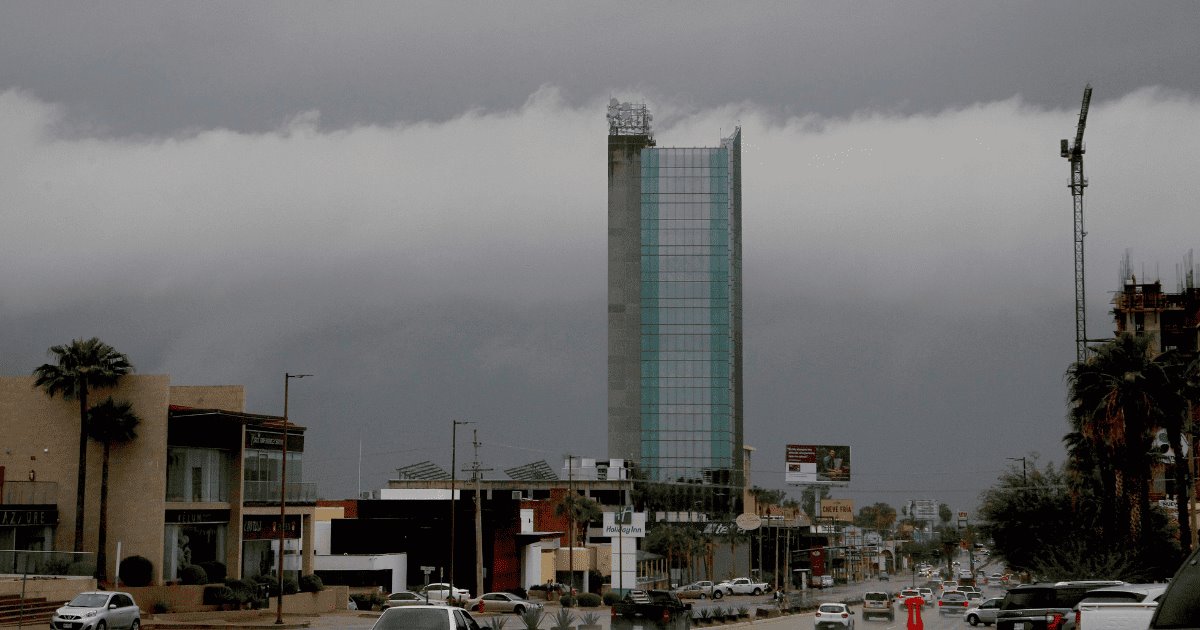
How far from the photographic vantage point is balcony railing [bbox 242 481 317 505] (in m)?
68.3

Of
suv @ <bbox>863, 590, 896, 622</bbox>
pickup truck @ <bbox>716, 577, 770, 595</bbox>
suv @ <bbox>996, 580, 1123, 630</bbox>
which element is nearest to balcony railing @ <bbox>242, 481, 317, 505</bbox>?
suv @ <bbox>863, 590, 896, 622</bbox>

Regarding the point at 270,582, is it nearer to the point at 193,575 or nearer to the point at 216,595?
the point at 216,595

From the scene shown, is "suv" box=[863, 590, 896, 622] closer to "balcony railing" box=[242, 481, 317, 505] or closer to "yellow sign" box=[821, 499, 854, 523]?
"balcony railing" box=[242, 481, 317, 505]

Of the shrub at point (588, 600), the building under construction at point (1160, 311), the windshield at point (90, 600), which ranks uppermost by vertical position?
the building under construction at point (1160, 311)

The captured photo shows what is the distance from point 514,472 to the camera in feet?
520

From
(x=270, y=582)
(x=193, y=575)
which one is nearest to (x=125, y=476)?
(x=193, y=575)

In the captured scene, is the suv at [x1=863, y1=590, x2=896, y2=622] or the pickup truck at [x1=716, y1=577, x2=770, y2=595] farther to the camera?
the pickup truck at [x1=716, y1=577, x2=770, y2=595]

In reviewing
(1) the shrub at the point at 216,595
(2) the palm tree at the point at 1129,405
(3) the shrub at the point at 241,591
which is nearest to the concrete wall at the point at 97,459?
(1) the shrub at the point at 216,595

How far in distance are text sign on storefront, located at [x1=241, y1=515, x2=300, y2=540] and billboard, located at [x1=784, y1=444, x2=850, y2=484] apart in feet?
294

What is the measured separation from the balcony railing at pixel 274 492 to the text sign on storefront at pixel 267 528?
3.17 feet

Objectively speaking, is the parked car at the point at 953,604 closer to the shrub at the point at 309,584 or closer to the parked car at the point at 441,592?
the parked car at the point at 441,592

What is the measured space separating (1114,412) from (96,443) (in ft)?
152

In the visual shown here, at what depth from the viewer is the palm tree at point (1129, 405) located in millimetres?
58438

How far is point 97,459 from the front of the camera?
61188 millimetres
